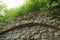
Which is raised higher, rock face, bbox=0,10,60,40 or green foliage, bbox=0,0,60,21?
green foliage, bbox=0,0,60,21

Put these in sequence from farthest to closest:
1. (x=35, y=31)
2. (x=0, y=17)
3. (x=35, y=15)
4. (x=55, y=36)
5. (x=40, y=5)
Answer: (x=0, y=17) < (x=40, y=5) < (x=35, y=15) < (x=35, y=31) < (x=55, y=36)

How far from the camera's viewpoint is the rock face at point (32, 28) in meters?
2.88

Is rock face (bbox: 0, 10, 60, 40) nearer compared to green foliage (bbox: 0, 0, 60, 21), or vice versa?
rock face (bbox: 0, 10, 60, 40)

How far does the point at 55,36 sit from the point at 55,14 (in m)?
0.44

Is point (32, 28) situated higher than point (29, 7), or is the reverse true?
point (29, 7)

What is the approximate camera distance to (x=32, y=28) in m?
3.07

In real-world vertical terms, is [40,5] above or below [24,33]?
above

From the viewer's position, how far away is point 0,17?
3.75m

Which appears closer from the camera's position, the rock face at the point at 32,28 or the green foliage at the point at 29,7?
the rock face at the point at 32,28

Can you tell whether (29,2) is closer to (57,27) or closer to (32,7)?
(32,7)

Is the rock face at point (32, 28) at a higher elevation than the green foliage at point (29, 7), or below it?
below

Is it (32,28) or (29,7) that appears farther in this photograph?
(29,7)

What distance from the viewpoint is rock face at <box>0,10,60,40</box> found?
9.44 ft

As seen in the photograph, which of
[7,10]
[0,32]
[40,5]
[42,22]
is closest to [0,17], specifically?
[7,10]
